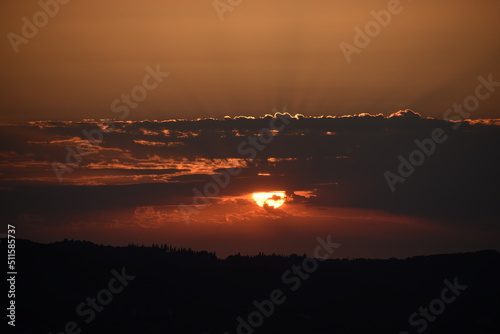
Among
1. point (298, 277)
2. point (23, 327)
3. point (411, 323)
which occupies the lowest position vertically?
point (23, 327)

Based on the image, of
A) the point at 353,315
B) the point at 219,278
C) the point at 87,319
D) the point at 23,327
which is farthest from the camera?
the point at 219,278

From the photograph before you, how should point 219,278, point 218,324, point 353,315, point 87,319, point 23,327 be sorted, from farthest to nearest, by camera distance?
point 219,278 → point 353,315 → point 218,324 → point 87,319 → point 23,327

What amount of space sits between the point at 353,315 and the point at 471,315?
2176 cm

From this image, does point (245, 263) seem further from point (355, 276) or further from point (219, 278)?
point (355, 276)

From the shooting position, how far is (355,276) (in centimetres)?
17025

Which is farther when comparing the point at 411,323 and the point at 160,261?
the point at 160,261

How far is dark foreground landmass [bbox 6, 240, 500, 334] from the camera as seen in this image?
447 ft

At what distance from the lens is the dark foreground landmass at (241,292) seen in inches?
5364

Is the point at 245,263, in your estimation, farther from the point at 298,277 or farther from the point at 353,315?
the point at 353,315

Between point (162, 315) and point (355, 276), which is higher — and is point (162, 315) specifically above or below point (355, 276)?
below

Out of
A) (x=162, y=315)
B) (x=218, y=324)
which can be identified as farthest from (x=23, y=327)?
(x=218, y=324)

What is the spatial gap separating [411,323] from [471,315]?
1138cm

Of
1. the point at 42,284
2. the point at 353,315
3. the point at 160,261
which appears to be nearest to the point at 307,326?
the point at 353,315

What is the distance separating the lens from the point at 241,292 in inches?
6304
